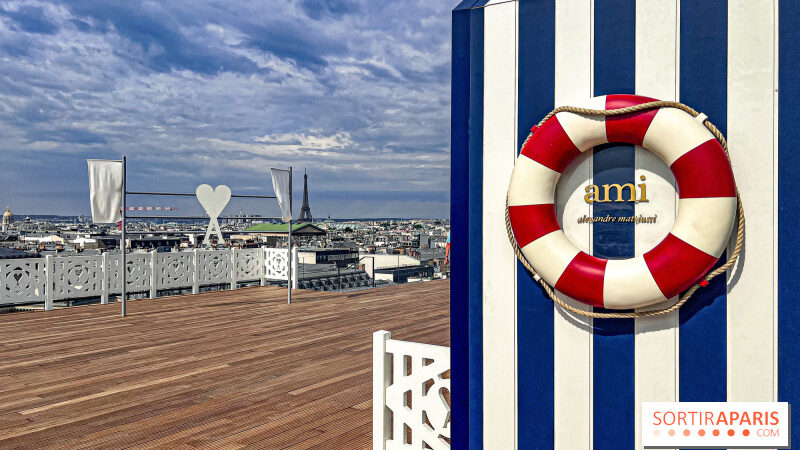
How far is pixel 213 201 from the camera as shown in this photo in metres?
6.58

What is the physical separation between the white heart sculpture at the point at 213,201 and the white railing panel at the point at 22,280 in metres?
1.84

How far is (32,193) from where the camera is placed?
23578 mm

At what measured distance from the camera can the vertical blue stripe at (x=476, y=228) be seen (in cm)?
158

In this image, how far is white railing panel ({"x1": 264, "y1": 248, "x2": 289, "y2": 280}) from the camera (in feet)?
25.7

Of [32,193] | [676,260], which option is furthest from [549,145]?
[32,193]

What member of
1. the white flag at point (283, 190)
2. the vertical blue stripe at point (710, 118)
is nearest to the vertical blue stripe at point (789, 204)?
the vertical blue stripe at point (710, 118)

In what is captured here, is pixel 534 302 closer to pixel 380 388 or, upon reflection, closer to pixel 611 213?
pixel 611 213

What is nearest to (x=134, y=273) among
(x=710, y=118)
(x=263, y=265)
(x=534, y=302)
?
(x=263, y=265)

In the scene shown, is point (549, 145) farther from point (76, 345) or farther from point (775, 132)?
point (76, 345)

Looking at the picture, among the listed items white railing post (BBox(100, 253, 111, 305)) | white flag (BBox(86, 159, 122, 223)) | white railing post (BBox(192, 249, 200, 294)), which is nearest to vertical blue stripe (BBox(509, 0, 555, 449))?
white flag (BBox(86, 159, 122, 223))

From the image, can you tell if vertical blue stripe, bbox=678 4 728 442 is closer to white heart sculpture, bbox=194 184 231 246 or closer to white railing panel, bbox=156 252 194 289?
white heart sculpture, bbox=194 184 231 246

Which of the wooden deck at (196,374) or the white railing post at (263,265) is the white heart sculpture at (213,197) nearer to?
the wooden deck at (196,374)

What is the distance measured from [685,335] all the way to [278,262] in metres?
7.09

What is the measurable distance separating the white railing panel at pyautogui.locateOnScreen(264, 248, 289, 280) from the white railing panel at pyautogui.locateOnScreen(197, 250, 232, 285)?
0.61 metres
